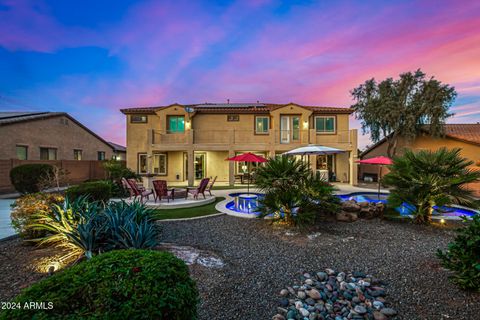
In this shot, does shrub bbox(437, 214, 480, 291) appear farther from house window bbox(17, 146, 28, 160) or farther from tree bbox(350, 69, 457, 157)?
house window bbox(17, 146, 28, 160)

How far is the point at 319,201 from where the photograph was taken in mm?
6559

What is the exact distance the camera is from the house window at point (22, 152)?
55.6ft

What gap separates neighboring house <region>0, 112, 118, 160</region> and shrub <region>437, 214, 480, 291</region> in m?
25.2

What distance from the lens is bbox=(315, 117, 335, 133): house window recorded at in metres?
19.3

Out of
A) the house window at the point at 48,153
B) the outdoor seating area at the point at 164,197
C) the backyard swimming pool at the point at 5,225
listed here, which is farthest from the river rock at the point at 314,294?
the house window at the point at 48,153

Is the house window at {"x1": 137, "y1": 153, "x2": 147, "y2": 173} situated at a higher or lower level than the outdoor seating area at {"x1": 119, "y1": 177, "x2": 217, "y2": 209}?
higher

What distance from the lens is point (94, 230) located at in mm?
4156

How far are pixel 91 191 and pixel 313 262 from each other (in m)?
7.39

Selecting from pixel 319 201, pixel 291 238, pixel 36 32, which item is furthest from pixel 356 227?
pixel 36 32

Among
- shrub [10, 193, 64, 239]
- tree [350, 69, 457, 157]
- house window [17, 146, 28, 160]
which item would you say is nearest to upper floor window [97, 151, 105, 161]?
house window [17, 146, 28, 160]

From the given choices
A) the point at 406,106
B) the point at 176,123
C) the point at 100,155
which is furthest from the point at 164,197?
the point at 406,106

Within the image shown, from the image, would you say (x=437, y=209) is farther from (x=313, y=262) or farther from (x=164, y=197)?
(x=164, y=197)

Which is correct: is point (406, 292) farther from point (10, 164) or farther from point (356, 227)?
point (10, 164)

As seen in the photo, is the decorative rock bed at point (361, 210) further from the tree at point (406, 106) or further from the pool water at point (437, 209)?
the tree at point (406, 106)
